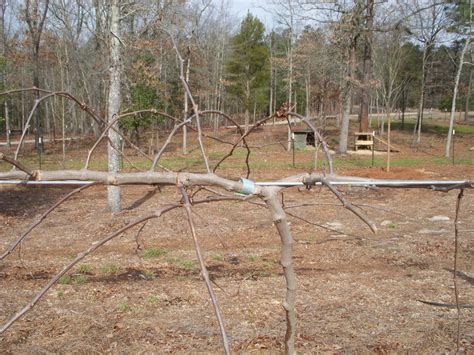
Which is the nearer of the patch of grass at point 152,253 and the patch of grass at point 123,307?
the patch of grass at point 123,307

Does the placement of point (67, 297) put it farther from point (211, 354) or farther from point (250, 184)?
point (250, 184)

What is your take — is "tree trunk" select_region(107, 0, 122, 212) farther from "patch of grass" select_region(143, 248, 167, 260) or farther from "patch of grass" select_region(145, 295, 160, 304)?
"patch of grass" select_region(145, 295, 160, 304)

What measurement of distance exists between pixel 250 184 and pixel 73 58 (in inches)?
1083

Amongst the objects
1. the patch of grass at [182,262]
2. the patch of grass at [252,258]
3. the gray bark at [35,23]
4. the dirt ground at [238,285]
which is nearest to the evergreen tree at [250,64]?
the gray bark at [35,23]

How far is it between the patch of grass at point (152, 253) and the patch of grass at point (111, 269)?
472 millimetres

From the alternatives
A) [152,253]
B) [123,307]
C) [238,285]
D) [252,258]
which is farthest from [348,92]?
[123,307]

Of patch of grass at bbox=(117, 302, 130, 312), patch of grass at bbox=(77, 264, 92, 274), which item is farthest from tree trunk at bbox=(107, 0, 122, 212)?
patch of grass at bbox=(117, 302, 130, 312)

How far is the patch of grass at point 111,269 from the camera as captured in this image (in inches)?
202

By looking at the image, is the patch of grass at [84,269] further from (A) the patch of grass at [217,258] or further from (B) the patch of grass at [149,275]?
(A) the patch of grass at [217,258]

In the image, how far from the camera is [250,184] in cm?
128

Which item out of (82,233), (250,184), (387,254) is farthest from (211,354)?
(82,233)

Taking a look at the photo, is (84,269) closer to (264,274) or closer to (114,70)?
(264,274)

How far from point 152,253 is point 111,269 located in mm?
720

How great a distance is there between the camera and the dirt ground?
11.3 feet
